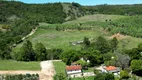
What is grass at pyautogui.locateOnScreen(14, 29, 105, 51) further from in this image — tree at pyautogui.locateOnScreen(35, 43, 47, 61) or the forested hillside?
tree at pyautogui.locateOnScreen(35, 43, 47, 61)

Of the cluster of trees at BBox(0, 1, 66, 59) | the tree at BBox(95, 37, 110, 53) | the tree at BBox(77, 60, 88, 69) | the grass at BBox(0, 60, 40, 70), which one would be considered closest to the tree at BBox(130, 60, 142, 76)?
the tree at BBox(77, 60, 88, 69)

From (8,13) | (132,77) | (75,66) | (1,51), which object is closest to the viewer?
(132,77)

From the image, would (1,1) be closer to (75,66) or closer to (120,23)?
(120,23)

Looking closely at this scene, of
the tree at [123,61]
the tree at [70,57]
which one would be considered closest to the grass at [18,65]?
the tree at [70,57]

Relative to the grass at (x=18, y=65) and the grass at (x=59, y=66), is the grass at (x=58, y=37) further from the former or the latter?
the grass at (x=18, y=65)

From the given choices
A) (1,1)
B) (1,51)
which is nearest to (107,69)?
(1,51)

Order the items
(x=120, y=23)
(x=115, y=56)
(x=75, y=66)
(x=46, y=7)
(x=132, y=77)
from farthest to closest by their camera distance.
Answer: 1. (x=46, y=7)
2. (x=120, y=23)
3. (x=115, y=56)
4. (x=75, y=66)
5. (x=132, y=77)

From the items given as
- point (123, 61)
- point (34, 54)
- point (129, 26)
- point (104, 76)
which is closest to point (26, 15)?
point (129, 26)
